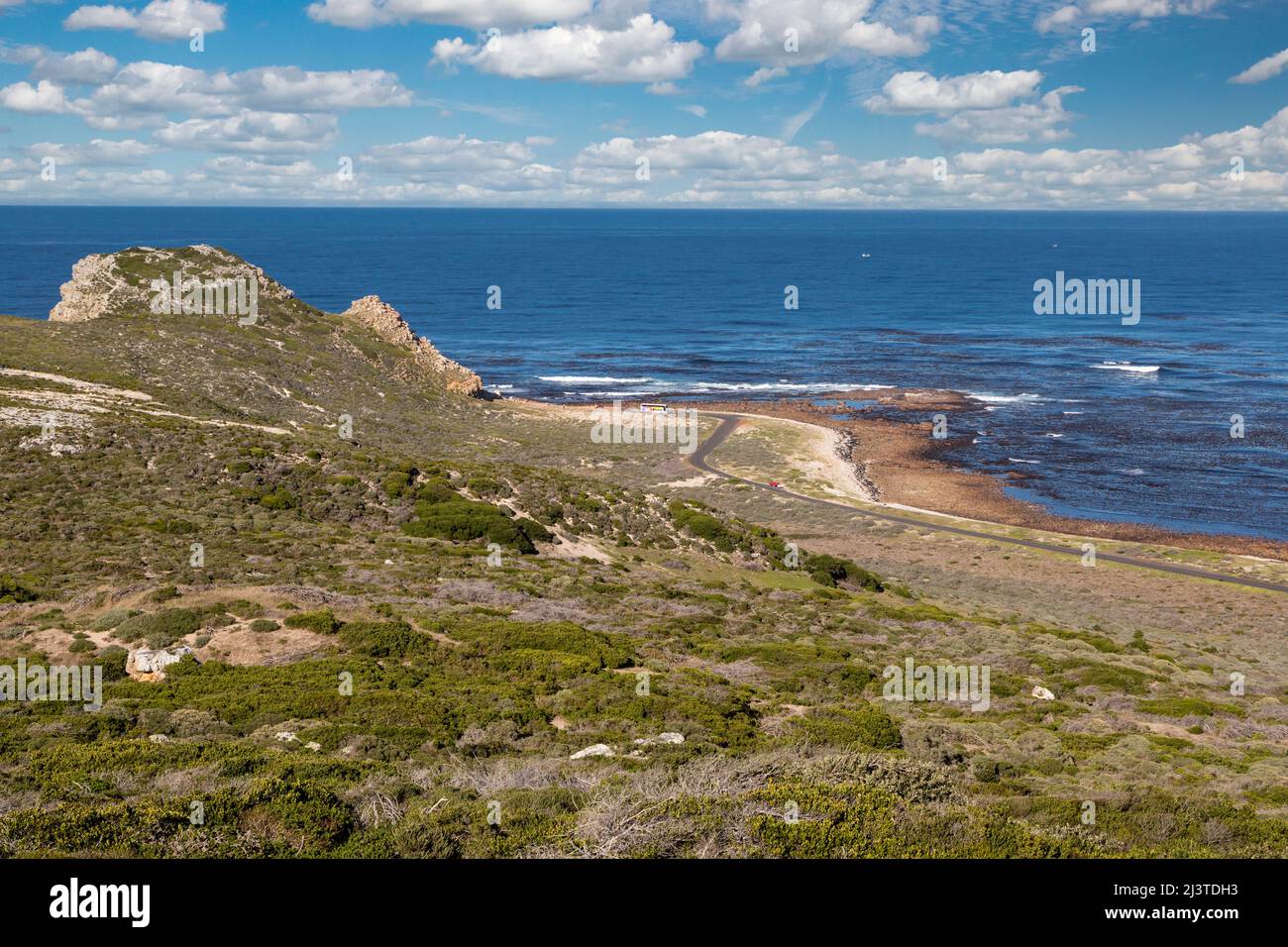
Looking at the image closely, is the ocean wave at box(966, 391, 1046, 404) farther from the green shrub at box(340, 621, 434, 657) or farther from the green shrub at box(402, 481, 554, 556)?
the green shrub at box(340, 621, 434, 657)

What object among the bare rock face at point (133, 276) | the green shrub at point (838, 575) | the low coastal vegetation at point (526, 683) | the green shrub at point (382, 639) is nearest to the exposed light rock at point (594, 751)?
the low coastal vegetation at point (526, 683)

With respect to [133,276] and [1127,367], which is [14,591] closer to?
[133,276]

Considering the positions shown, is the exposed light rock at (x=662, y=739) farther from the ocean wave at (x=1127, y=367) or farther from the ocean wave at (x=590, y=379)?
the ocean wave at (x=1127, y=367)
